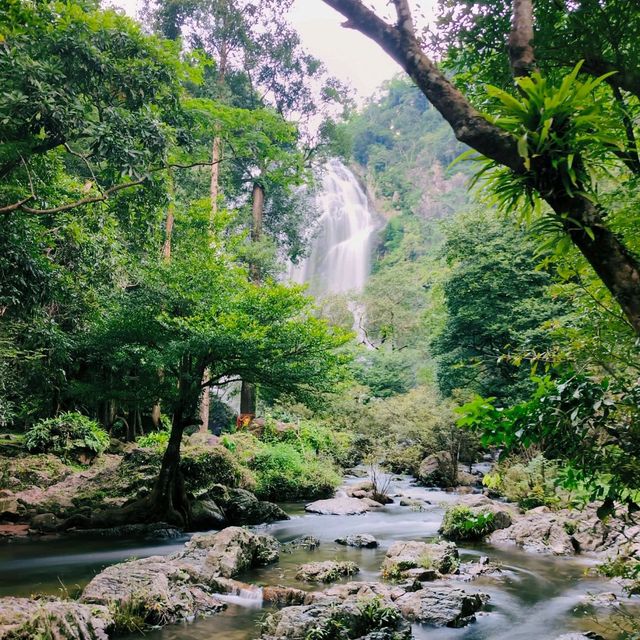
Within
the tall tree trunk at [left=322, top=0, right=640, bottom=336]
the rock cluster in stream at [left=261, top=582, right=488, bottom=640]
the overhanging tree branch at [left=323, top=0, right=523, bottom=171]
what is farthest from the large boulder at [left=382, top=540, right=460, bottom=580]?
the overhanging tree branch at [left=323, top=0, right=523, bottom=171]

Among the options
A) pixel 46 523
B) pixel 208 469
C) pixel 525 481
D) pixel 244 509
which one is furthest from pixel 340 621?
pixel 525 481

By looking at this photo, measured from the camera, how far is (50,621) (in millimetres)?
4543

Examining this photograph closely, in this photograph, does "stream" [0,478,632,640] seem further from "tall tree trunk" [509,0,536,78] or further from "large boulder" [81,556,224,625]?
"tall tree trunk" [509,0,536,78]

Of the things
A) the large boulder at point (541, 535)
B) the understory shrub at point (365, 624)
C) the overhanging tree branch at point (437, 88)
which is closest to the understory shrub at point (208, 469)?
the large boulder at point (541, 535)

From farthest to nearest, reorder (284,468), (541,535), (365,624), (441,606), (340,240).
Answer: (340,240)
(284,468)
(541,535)
(441,606)
(365,624)

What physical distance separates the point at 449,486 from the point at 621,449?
1481 cm

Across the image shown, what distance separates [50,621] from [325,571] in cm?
Answer: 395

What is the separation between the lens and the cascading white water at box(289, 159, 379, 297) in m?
47.6

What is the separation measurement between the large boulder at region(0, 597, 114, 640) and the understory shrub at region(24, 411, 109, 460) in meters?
10.4

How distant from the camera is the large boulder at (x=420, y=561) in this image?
24.7ft

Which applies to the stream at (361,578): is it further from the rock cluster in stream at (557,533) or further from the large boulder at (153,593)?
the rock cluster in stream at (557,533)

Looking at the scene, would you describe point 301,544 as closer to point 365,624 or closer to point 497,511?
point 497,511

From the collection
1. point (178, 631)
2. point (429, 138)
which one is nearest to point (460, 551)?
point (178, 631)

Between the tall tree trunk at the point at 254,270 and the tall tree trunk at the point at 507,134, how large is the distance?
1774 centimetres
